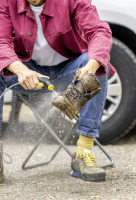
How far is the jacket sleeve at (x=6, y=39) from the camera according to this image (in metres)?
2.79

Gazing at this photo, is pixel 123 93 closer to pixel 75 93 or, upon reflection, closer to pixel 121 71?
pixel 121 71

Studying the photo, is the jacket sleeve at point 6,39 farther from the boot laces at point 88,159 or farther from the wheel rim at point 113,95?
the wheel rim at point 113,95

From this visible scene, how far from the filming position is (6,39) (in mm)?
2924

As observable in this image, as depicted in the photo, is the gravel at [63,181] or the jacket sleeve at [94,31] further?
the jacket sleeve at [94,31]

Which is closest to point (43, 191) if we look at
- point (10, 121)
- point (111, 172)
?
point (111, 172)

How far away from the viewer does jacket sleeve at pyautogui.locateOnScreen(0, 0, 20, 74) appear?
2.79m

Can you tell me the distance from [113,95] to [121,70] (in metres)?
0.25

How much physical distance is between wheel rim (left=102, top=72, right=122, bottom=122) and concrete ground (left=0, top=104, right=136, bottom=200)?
0.34 meters

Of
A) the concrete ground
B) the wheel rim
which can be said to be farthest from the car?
the concrete ground

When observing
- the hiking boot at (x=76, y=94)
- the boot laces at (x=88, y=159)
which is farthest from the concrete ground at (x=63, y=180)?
the hiking boot at (x=76, y=94)

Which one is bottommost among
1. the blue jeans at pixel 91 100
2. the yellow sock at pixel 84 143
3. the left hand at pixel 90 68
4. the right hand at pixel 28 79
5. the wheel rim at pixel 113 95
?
the wheel rim at pixel 113 95

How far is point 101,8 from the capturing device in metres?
4.20

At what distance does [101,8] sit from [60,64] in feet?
4.02

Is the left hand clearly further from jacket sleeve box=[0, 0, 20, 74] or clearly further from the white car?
the white car
